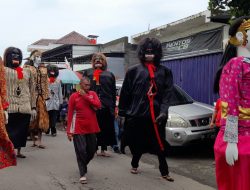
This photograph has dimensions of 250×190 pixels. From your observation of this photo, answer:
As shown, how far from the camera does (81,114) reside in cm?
683

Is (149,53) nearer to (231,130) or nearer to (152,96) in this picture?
(152,96)

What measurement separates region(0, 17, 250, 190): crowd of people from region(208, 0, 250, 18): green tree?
141cm

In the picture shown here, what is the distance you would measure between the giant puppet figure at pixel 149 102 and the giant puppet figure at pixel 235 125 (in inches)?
102

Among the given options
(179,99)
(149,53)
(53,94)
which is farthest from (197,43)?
(149,53)

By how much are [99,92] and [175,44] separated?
281 inches

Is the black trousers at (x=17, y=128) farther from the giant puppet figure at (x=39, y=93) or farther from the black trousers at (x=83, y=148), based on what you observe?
the black trousers at (x=83, y=148)

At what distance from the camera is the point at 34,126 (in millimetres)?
9617

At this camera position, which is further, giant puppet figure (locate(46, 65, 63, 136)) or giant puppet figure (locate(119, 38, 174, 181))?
giant puppet figure (locate(46, 65, 63, 136))

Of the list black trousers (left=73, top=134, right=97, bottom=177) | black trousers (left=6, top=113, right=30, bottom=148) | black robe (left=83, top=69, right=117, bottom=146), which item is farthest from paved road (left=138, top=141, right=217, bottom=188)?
black trousers (left=6, top=113, right=30, bottom=148)

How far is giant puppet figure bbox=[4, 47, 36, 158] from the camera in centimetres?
792

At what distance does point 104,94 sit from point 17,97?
5.14 ft

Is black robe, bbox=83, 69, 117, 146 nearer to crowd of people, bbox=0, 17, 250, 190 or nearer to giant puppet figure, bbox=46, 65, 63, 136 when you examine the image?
crowd of people, bbox=0, 17, 250, 190

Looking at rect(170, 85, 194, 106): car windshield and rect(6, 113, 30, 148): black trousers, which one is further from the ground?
rect(170, 85, 194, 106): car windshield

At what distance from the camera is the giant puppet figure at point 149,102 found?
6.43 m
